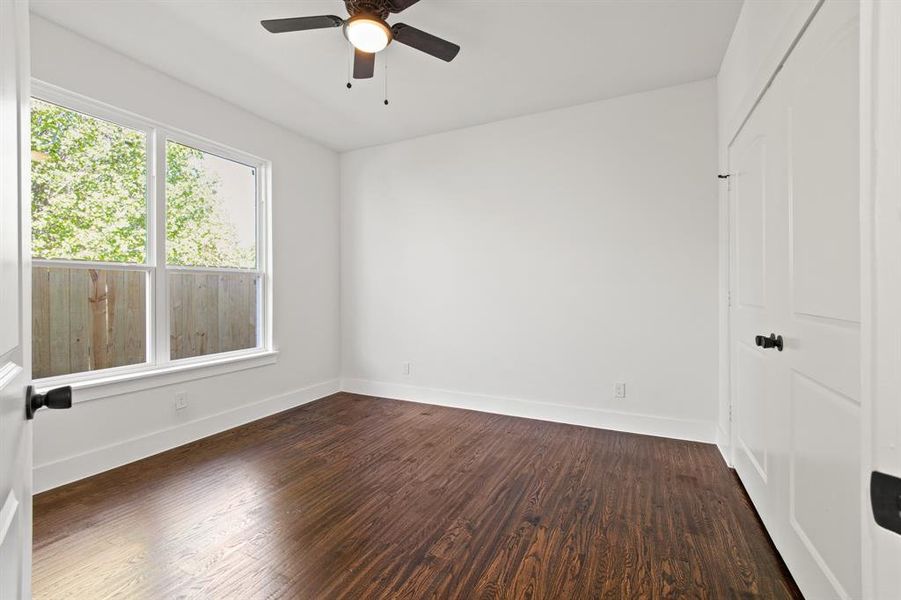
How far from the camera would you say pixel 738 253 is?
8.11 feet

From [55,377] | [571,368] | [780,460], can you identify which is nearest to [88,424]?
[55,377]

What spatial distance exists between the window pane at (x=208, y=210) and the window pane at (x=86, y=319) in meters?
0.41

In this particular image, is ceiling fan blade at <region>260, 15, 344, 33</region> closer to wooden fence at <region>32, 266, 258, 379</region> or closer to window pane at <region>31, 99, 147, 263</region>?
window pane at <region>31, 99, 147, 263</region>

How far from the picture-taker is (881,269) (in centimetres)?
43

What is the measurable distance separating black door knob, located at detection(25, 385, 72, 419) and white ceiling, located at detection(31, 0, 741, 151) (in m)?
2.43

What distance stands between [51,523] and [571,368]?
3.53 m

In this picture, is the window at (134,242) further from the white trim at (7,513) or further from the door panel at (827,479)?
the door panel at (827,479)

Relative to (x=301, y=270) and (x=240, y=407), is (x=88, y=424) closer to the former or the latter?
(x=240, y=407)

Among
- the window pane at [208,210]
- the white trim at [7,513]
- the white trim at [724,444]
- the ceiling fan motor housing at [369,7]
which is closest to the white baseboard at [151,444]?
the window pane at [208,210]

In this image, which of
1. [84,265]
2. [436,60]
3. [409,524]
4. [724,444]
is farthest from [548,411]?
[84,265]

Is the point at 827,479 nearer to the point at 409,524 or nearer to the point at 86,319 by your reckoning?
the point at 409,524

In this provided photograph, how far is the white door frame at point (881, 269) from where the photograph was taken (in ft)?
1.32

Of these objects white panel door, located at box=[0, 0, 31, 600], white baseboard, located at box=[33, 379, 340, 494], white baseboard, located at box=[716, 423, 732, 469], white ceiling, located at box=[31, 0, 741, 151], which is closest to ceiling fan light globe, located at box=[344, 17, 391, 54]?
white ceiling, located at box=[31, 0, 741, 151]

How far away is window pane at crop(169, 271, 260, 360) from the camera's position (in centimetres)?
322
